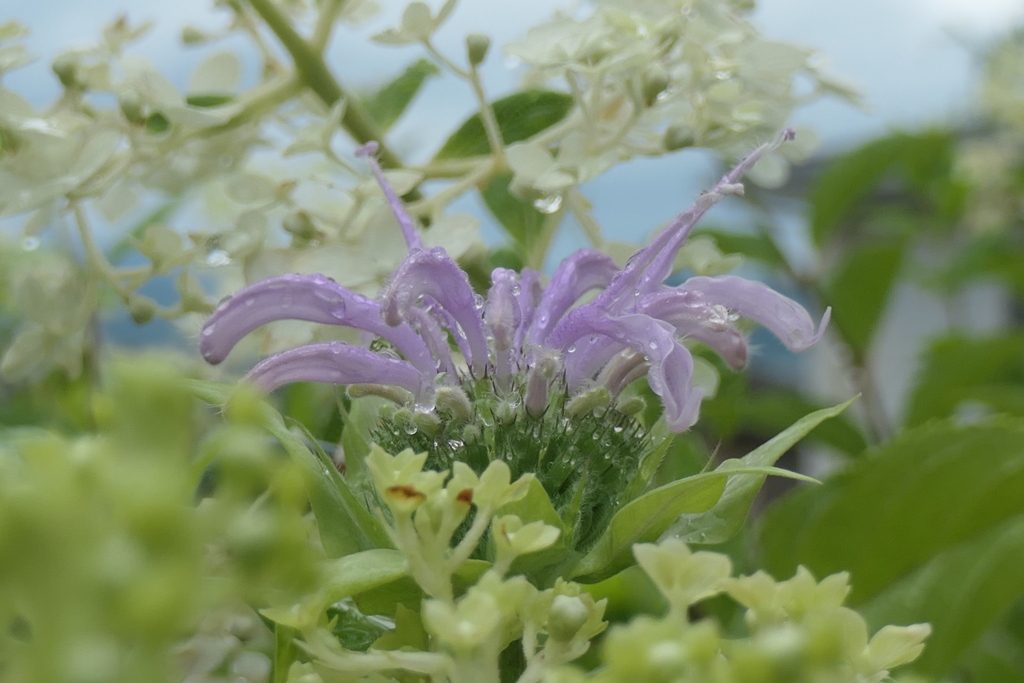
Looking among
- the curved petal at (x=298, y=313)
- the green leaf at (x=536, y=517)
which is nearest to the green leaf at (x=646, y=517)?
the green leaf at (x=536, y=517)

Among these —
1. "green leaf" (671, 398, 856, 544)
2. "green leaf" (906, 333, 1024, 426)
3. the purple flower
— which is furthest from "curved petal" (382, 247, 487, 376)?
"green leaf" (906, 333, 1024, 426)

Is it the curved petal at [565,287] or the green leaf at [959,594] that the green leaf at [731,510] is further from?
the green leaf at [959,594]

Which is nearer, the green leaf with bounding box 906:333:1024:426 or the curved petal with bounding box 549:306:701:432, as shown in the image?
the curved petal with bounding box 549:306:701:432

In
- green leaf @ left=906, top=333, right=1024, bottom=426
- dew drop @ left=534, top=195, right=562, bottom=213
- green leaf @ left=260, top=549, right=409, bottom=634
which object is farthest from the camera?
green leaf @ left=906, top=333, right=1024, bottom=426

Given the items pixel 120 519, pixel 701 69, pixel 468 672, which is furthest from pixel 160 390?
pixel 701 69

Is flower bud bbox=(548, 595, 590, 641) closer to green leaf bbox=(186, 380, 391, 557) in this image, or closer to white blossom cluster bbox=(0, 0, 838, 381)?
green leaf bbox=(186, 380, 391, 557)

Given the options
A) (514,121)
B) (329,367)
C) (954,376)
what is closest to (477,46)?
(514,121)
